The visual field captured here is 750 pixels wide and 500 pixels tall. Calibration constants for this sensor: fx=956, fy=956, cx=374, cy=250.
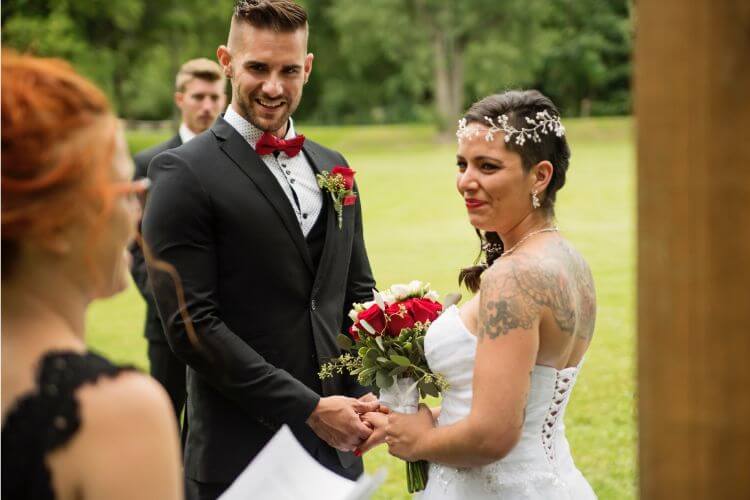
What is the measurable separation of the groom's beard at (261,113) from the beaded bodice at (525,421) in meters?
1.19

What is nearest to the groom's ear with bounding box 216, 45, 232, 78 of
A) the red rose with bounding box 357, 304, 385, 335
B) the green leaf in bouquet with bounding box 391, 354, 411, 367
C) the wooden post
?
the red rose with bounding box 357, 304, 385, 335

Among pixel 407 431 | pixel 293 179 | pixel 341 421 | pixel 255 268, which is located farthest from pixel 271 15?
pixel 407 431

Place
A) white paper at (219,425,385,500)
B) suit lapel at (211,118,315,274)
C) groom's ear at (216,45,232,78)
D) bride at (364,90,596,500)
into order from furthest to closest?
groom's ear at (216,45,232,78)
suit lapel at (211,118,315,274)
bride at (364,90,596,500)
white paper at (219,425,385,500)

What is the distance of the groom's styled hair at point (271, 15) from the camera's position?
398cm

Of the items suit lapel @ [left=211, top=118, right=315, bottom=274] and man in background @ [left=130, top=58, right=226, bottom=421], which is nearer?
suit lapel @ [left=211, top=118, right=315, bottom=274]

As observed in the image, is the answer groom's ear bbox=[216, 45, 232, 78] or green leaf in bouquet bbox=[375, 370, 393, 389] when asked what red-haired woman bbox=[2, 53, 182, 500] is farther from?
groom's ear bbox=[216, 45, 232, 78]

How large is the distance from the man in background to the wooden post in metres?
5.24

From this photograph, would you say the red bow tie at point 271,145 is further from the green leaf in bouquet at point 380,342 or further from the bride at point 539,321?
the green leaf in bouquet at point 380,342

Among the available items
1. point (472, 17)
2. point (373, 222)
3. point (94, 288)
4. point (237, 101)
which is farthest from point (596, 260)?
point (472, 17)

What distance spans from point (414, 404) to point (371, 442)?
1.07 ft

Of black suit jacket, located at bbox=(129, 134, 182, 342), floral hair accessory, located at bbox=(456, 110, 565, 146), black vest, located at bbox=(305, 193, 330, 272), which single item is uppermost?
floral hair accessory, located at bbox=(456, 110, 565, 146)

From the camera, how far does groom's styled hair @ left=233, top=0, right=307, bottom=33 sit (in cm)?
398

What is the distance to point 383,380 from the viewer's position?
137 inches

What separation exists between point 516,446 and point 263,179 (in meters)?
1.48
